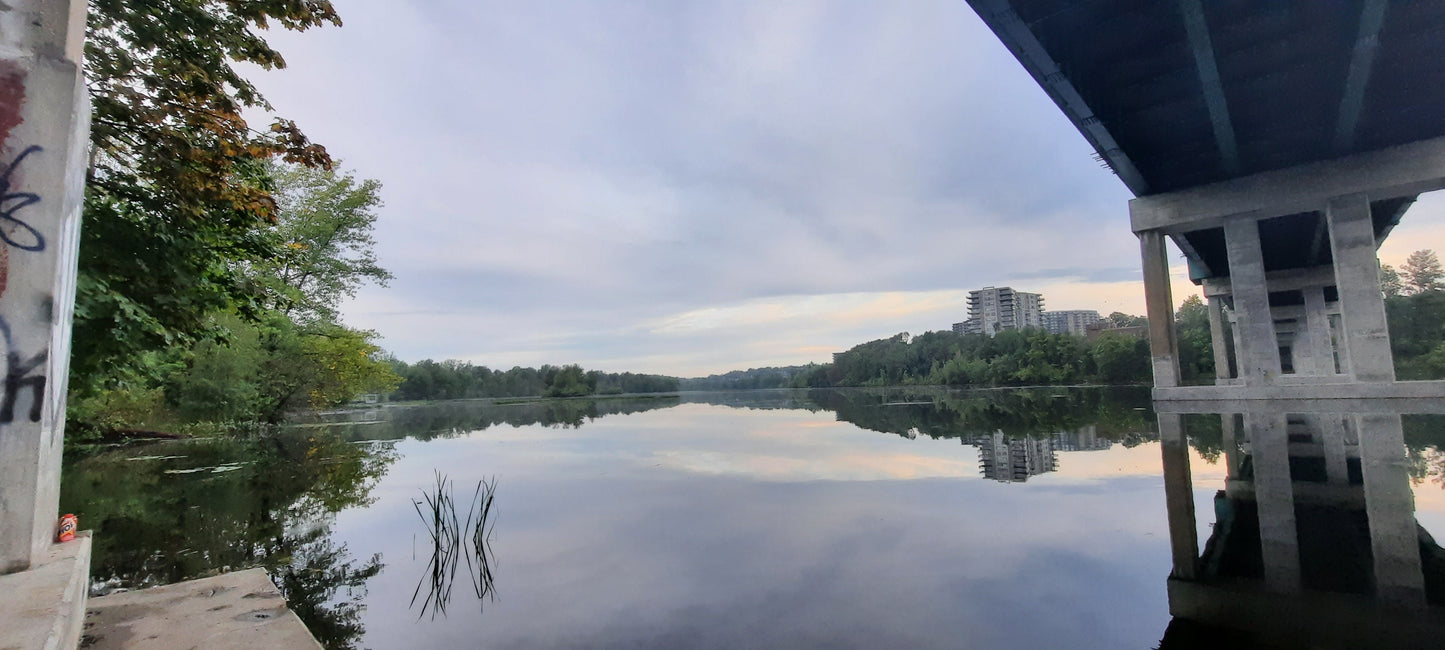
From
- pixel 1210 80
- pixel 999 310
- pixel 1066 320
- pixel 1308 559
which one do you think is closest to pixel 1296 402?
pixel 1210 80

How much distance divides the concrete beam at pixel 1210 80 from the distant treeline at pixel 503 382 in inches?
3926

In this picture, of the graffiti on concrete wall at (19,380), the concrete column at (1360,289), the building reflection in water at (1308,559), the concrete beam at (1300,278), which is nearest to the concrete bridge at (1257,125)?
the concrete column at (1360,289)

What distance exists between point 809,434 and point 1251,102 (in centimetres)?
1565

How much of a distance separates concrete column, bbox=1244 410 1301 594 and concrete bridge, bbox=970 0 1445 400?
28.7 feet

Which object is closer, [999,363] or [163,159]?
[163,159]

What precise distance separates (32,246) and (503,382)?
417ft

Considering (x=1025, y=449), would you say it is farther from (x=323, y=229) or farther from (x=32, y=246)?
(x=323, y=229)

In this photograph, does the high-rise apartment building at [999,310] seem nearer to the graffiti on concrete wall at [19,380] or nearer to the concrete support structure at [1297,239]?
the concrete support structure at [1297,239]

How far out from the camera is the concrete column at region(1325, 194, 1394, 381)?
64.4ft

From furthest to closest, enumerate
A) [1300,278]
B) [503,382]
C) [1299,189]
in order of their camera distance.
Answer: [503,382], [1300,278], [1299,189]

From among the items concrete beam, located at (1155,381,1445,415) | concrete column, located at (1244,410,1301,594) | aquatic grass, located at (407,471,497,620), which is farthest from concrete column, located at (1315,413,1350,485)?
aquatic grass, located at (407,471,497,620)

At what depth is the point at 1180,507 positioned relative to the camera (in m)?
7.44

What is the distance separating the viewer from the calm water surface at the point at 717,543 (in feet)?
15.0

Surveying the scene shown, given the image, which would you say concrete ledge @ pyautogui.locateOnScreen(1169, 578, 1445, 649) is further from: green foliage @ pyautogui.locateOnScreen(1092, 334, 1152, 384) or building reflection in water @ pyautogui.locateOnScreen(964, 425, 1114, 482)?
green foliage @ pyautogui.locateOnScreen(1092, 334, 1152, 384)
